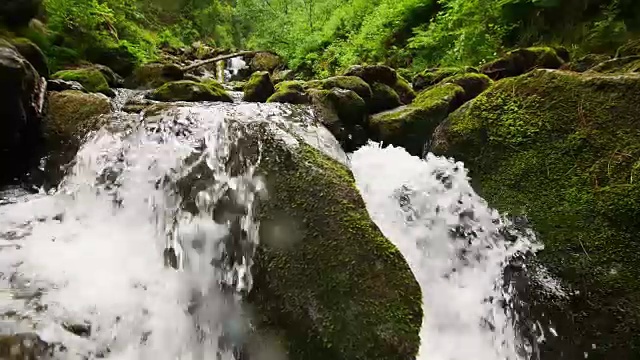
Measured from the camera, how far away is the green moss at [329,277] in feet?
9.59

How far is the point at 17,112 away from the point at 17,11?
8.59ft

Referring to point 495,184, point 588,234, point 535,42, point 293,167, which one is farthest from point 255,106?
point 535,42

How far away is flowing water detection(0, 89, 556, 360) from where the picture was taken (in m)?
3.11

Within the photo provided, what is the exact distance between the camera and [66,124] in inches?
197

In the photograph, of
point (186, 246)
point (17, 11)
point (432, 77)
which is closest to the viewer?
point (186, 246)

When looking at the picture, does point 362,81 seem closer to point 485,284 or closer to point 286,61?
point 485,284

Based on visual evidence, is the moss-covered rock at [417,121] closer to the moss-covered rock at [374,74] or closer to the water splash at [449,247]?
the water splash at [449,247]

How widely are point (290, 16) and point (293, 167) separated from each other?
13.9 meters

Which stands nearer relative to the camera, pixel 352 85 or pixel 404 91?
pixel 352 85

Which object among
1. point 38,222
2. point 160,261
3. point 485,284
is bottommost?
point 485,284

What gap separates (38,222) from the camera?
3.96 metres

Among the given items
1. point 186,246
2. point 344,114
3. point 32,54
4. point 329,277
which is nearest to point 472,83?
point 344,114

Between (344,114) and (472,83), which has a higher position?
(472,83)

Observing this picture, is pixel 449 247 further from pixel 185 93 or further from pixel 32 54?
pixel 32 54
